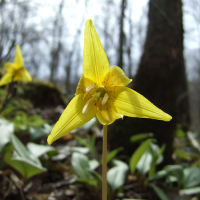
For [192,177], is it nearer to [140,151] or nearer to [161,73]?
[140,151]

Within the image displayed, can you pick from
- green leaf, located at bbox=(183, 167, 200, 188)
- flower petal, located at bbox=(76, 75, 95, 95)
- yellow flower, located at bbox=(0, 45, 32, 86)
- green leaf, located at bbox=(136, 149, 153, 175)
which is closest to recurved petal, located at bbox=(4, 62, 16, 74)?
yellow flower, located at bbox=(0, 45, 32, 86)

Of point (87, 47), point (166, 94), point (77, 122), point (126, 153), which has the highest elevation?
point (87, 47)

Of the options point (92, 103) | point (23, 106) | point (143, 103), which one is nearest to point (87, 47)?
point (92, 103)

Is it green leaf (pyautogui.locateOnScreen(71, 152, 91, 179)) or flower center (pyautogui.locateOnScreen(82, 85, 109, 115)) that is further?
green leaf (pyautogui.locateOnScreen(71, 152, 91, 179))

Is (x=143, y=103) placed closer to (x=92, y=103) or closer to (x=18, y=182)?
(x=92, y=103)

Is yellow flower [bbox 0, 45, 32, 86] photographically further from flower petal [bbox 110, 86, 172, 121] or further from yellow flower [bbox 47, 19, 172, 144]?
flower petal [bbox 110, 86, 172, 121]

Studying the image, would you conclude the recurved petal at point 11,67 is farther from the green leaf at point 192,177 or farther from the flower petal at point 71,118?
the green leaf at point 192,177

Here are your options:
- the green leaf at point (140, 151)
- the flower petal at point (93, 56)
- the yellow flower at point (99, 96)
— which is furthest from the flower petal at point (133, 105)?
the green leaf at point (140, 151)

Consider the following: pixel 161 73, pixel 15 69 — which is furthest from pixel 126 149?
pixel 15 69
